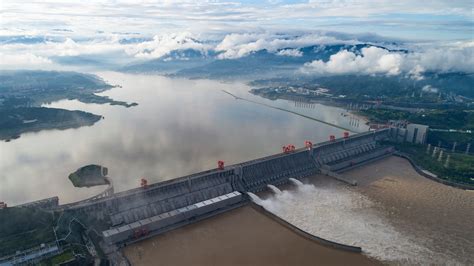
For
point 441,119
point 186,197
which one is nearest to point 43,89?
point 186,197

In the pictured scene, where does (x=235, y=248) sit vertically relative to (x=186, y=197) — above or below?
below

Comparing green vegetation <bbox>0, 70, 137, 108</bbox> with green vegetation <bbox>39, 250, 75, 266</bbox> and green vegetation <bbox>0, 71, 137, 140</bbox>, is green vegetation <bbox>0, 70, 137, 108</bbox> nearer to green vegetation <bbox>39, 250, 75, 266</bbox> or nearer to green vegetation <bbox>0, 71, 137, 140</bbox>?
green vegetation <bbox>0, 71, 137, 140</bbox>

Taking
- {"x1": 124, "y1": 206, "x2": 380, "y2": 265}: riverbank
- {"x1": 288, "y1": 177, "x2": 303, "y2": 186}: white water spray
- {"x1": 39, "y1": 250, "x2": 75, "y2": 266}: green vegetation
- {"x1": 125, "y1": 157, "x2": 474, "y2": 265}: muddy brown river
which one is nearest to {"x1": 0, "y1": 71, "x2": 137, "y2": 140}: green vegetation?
{"x1": 39, "y1": 250, "x2": 75, "y2": 266}: green vegetation

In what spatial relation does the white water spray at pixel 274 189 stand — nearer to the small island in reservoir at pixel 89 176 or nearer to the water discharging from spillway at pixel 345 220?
the water discharging from spillway at pixel 345 220

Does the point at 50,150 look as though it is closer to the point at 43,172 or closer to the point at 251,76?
the point at 43,172

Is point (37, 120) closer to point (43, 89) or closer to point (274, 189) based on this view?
point (43, 89)

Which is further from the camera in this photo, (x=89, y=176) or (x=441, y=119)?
(x=441, y=119)
